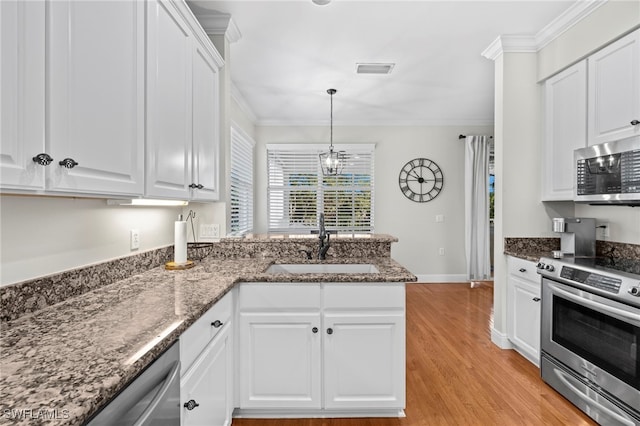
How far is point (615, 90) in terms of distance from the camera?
7.59ft

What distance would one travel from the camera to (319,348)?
6.36 feet

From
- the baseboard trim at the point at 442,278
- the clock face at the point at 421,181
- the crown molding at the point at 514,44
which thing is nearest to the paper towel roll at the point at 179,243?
the crown molding at the point at 514,44

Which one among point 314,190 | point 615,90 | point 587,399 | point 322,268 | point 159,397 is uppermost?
point 615,90

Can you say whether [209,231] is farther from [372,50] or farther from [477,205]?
[477,205]

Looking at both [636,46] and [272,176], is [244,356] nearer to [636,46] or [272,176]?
[636,46]

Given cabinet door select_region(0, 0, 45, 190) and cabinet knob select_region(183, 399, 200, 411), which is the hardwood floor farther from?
cabinet door select_region(0, 0, 45, 190)

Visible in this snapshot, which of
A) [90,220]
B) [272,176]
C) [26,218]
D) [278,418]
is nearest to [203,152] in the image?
[90,220]

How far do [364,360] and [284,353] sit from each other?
1.48 ft

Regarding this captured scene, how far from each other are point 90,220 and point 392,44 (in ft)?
8.87

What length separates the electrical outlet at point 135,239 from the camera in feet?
6.27

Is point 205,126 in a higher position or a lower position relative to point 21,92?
higher

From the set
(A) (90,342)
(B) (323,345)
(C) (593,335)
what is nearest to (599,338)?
(C) (593,335)

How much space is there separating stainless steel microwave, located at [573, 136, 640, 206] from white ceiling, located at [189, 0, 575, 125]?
114 centimetres

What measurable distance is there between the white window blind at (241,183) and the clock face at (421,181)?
242cm
